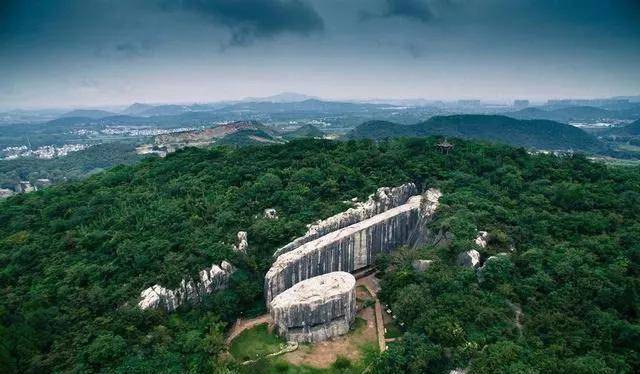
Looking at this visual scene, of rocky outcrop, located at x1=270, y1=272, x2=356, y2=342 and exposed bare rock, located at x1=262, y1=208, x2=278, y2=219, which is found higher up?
exposed bare rock, located at x1=262, y1=208, x2=278, y2=219

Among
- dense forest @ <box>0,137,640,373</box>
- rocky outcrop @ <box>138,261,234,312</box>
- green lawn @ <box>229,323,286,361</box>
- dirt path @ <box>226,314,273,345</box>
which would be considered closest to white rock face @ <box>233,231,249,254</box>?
dense forest @ <box>0,137,640,373</box>

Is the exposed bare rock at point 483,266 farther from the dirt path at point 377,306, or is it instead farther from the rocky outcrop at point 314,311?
the rocky outcrop at point 314,311

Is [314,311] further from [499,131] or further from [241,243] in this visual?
[499,131]

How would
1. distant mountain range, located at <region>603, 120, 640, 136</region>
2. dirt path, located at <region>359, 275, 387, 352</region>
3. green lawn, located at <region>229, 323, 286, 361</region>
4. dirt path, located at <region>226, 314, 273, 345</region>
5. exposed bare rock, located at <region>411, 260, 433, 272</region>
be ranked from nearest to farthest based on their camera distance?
green lawn, located at <region>229, 323, 286, 361</region>, dirt path, located at <region>359, 275, 387, 352</region>, dirt path, located at <region>226, 314, 273, 345</region>, exposed bare rock, located at <region>411, 260, 433, 272</region>, distant mountain range, located at <region>603, 120, 640, 136</region>

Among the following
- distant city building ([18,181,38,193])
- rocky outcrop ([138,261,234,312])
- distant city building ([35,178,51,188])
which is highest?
rocky outcrop ([138,261,234,312])

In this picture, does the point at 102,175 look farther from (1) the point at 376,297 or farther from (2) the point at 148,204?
(1) the point at 376,297

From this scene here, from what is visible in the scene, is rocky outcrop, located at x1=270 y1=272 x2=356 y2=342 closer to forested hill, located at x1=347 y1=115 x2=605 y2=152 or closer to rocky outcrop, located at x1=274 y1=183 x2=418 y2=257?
rocky outcrop, located at x1=274 y1=183 x2=418 y2=257

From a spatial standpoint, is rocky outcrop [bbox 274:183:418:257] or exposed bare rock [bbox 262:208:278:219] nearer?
rocky outcrop [bbox 274:183:418:257]

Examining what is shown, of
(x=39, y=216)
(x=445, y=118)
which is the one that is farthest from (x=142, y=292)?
(x=445, y=118)
